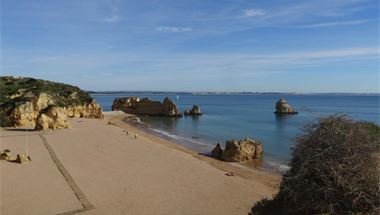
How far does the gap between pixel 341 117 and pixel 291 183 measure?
1728 millimetres

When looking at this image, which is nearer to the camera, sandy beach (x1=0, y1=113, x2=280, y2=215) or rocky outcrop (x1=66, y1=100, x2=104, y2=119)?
sandy beach (x1=0, y1=113, x2=280, y2=215)

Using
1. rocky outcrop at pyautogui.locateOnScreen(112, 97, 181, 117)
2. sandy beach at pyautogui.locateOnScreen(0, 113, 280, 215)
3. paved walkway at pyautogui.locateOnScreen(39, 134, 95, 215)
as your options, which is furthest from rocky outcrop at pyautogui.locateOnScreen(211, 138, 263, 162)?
rocky outcrop at pyautogui.locateOnScreen(112, 97, 181, 117)

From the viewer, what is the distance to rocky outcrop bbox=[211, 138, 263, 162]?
2488 cm

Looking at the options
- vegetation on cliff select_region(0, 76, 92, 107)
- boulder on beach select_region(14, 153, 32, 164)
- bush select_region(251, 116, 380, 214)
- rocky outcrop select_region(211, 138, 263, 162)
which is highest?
vegetation on cliff select_region(0, 76, 92, 107)

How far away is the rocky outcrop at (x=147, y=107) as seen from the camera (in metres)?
73.3

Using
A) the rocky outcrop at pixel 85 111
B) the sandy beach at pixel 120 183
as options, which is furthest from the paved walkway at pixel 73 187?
the rocky outcrop at pixel 85 111

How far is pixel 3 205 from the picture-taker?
42.2 feet

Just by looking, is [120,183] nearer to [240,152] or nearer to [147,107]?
[240,152]

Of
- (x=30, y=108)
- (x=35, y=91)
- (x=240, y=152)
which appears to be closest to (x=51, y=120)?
(x=30, y=108)

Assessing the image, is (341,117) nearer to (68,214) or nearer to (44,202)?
(68,214)

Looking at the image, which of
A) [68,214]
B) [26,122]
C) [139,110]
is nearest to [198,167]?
[68,214]

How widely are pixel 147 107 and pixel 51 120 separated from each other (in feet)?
146

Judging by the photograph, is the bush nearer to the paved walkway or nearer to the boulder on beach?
the paved walkway

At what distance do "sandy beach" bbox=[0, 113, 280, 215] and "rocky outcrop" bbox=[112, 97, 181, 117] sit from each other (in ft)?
156
